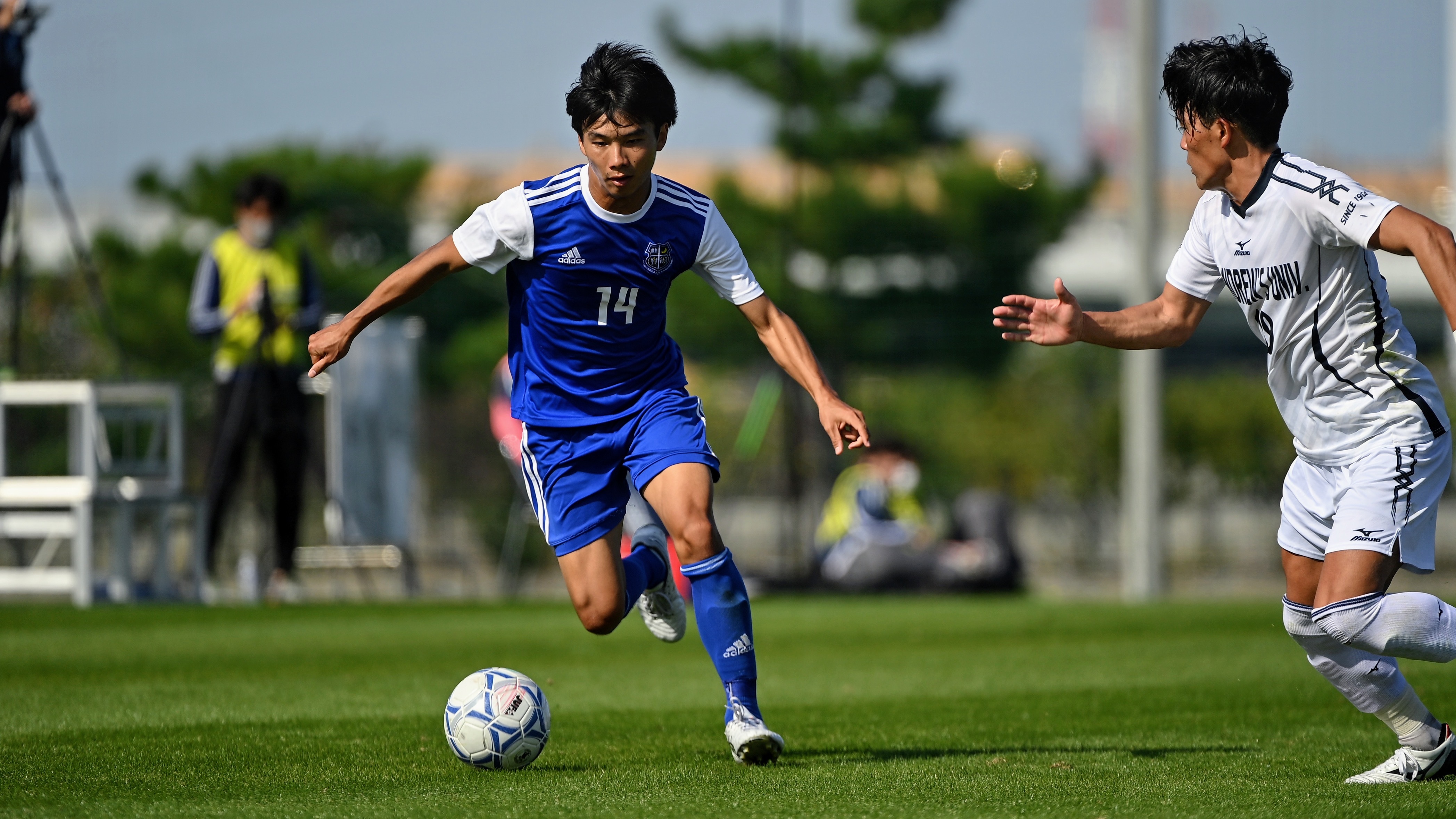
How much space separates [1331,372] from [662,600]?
8.03 feet

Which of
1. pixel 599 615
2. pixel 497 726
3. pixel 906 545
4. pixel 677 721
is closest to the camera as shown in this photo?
pixel 497 726

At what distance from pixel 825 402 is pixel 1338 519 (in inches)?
58.6

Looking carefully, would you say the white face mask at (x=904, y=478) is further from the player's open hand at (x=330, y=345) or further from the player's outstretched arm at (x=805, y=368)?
the player's open hand at (x=330, y=345)

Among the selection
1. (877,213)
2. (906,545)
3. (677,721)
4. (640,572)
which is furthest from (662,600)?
(877,213)

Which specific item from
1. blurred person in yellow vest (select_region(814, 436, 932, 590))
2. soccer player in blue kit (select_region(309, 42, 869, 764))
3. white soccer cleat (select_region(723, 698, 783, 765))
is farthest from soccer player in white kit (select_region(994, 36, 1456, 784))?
blurred person in yellow vest (select_region(814, 436, 932, 590))

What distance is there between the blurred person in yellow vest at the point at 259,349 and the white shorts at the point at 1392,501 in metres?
8.32

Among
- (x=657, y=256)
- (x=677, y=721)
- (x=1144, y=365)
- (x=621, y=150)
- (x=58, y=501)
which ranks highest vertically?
(x=621, y=150)

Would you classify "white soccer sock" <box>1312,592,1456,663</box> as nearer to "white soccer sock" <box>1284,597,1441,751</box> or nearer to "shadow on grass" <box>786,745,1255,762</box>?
"white soccer sock" <box>1284,597,1441,751</box>

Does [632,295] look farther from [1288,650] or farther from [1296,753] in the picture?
[1288,650]

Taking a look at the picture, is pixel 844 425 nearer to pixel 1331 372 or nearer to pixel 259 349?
pixel 1331 372

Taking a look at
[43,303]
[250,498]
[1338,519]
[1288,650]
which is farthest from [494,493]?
[1338,519]

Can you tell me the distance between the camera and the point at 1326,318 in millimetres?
4484

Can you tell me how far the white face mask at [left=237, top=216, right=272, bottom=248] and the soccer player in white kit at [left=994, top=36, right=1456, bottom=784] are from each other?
7.87m

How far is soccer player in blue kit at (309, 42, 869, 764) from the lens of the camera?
4863 millimetres
